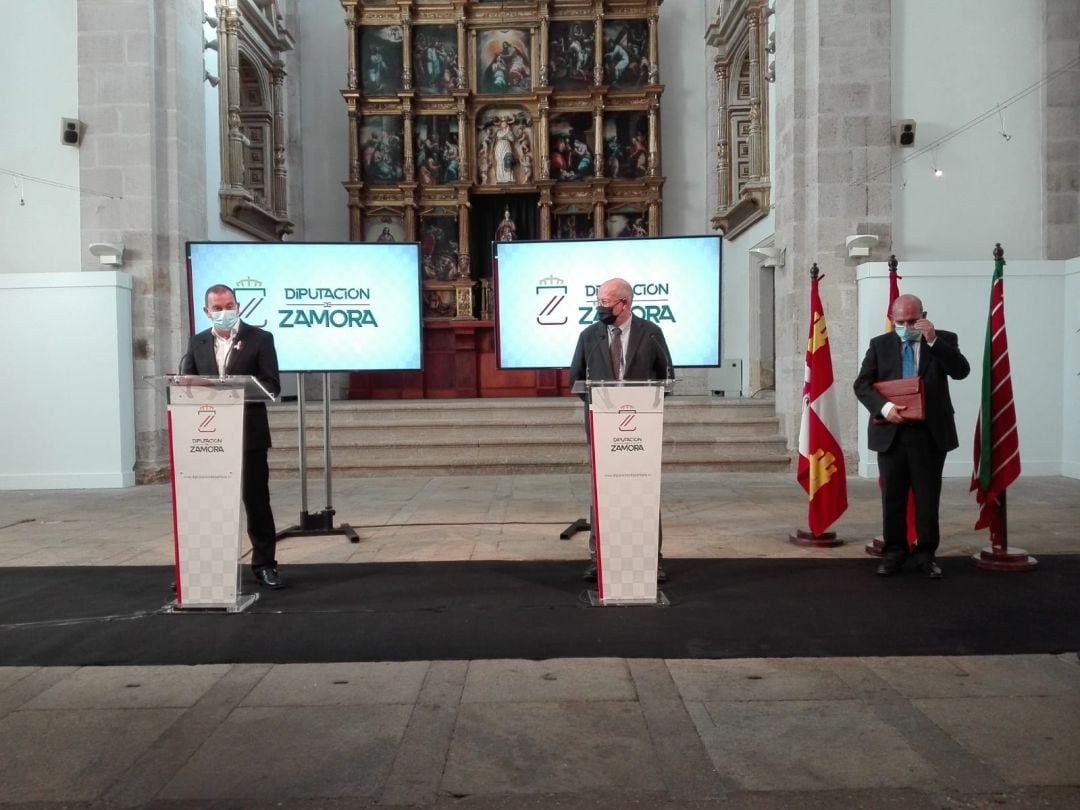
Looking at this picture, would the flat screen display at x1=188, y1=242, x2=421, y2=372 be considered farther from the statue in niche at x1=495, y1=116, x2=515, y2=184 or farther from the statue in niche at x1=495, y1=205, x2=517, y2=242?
the statue in niche at x1=495, y1=116, x2=515, y2=184

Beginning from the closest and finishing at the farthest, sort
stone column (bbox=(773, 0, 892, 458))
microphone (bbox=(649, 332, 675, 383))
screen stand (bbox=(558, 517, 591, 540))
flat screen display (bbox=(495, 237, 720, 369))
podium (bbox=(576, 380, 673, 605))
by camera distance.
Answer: podium (bbox=(576, 380, 673, 605)) < microphone (bbox=(649, 332, 675, 383)) < screen stand (bbox=(558, 517, 591, 540)) < flat screen display (bbox=(495, 237, 720, 369)) < stone column (bbox=(773, 0, 892, 458))

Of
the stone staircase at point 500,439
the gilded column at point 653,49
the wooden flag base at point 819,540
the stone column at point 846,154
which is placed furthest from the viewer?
the gilded column at point 653,49

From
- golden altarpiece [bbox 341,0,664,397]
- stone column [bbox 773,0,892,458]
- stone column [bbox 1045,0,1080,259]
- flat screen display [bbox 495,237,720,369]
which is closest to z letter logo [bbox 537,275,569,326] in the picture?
flat screen display [bbox 495,237,720,369]

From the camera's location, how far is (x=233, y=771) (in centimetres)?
250

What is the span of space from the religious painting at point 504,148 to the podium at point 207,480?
1210cm

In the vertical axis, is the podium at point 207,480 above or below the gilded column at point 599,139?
below

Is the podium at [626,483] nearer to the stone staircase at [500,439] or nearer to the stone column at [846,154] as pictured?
the stone staircase at [500,439]

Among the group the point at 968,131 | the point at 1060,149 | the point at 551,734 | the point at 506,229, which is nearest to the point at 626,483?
the point at 551,734

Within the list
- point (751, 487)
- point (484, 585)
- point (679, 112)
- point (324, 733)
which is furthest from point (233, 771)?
point (679, 112)

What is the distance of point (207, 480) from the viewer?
13.6 feet

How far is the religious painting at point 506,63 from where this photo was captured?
15484mm

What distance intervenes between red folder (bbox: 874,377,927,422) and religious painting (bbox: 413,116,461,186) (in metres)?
11.9

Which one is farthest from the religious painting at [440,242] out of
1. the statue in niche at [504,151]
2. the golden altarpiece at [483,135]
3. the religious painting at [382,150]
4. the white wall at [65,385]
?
the white wall at [65,385]

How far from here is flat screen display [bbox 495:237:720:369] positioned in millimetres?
6742
